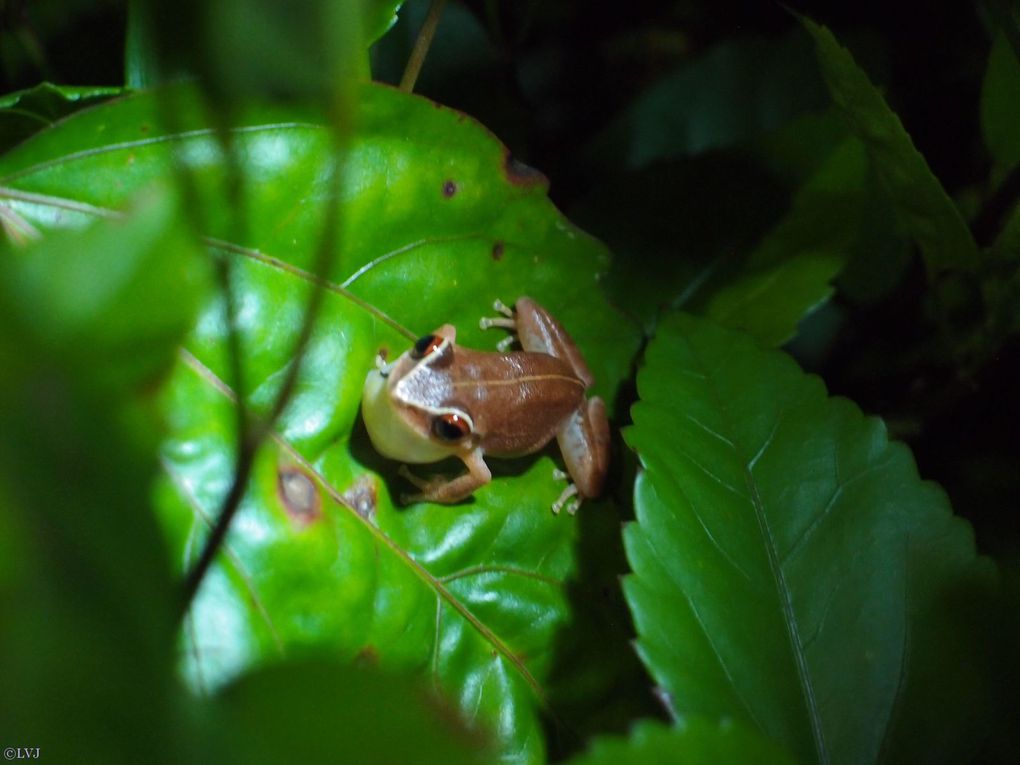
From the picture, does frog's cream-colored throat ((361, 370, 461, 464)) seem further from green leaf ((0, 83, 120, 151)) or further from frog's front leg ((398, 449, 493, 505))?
green leaf ((0, 83, 120, 151))

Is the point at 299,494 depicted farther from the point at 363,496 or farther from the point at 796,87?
the point at 796,87

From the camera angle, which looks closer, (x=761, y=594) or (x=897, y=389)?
(x=761, y=594)

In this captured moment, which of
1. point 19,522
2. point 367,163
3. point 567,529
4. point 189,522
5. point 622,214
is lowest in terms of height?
point 567,529

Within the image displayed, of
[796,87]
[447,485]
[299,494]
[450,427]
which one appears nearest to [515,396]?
[450,427]

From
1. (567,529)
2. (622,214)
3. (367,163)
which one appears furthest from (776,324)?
(367,163)

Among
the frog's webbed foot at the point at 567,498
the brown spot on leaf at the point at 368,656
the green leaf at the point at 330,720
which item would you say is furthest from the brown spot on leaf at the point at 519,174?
the green leaf at the point at 330,720

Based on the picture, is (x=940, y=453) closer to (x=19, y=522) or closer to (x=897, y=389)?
(x=897, y=389)

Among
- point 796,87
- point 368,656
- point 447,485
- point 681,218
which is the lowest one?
point 368,656
